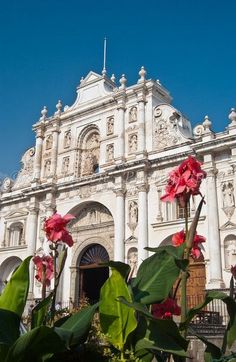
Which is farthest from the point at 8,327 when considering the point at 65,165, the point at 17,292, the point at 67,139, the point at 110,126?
the point at 67,139

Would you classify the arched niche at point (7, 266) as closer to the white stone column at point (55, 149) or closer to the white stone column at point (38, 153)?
the white stone column at point (38, 153)

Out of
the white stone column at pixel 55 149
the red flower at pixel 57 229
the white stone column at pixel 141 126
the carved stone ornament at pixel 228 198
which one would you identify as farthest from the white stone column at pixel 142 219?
the red flower at pixel 57 229

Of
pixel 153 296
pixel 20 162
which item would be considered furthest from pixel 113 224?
pixel 153 296

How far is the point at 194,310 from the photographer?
2133 millimetres

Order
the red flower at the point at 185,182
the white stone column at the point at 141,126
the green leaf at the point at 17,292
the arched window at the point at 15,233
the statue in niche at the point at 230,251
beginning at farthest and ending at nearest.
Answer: the arched window at the point at 15,233, the white stone column at the point at 141,126, the statue in niche at the point at 230,251, the red flower at the point at 185,182, the green leaf at the point at 17,292

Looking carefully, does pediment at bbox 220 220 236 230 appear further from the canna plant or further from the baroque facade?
the canna plant

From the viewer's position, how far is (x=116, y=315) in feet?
7.06

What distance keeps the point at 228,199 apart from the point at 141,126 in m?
5.29

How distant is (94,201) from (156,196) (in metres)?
3.22

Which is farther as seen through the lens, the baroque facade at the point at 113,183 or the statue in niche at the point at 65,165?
the statue in niche at the point at 65,165

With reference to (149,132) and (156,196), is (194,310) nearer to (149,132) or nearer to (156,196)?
A: (156,196)

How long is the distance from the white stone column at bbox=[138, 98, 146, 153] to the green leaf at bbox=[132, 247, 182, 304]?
50.1ft

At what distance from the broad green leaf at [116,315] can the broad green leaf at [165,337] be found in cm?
15

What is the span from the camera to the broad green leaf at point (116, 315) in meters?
2.14
